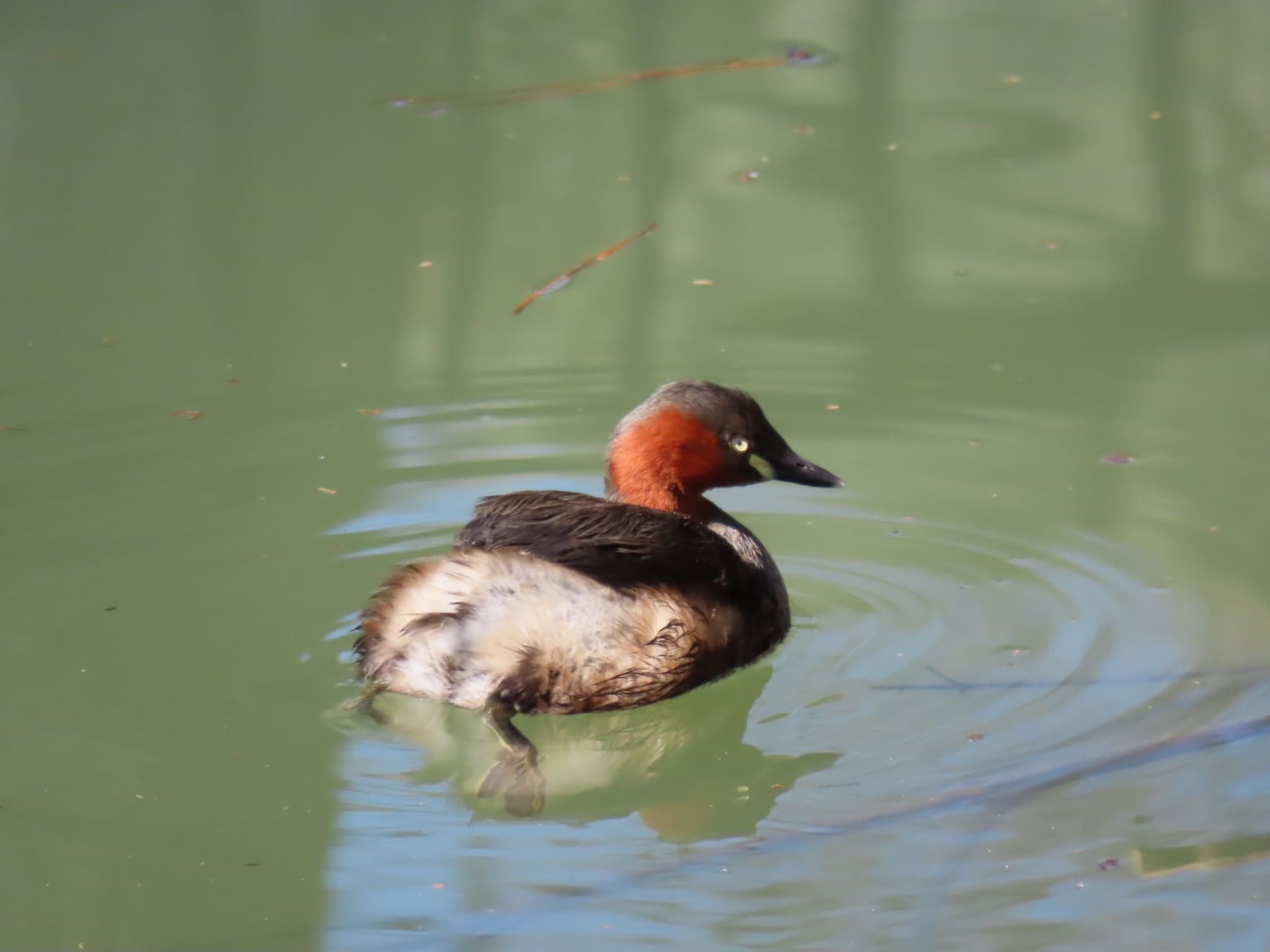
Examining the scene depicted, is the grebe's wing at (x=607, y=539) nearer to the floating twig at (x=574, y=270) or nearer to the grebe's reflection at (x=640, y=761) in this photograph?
the grebe's reflection at (x=640, y=761)

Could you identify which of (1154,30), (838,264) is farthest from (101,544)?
(1154,30)

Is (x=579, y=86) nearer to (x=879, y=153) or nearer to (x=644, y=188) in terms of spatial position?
(x=644, y=188)

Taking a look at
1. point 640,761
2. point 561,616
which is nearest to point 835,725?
point 640,761

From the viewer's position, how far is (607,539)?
3.94m

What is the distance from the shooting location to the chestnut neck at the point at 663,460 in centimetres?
441

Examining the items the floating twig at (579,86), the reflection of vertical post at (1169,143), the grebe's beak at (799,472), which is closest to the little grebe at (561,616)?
the grebe's beak at (799,472)

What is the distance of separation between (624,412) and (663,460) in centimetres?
98

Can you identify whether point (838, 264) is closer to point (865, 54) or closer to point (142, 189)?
point (865, 54)

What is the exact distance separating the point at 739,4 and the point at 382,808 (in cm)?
568

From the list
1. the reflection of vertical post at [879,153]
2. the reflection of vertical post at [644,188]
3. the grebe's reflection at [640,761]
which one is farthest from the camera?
the reflection of vertical post at [879,153]

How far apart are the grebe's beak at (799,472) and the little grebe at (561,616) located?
0.35 metres

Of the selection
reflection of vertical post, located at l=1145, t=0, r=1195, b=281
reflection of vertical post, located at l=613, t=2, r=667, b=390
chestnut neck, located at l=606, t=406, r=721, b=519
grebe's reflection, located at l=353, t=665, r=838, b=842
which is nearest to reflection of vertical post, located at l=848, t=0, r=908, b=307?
reflection of vertical post, located at l=613, t=2, r=667, b=390

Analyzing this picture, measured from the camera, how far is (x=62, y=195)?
7105 millimetres

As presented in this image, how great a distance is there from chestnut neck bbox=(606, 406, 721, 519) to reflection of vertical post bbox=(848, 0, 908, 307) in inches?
73.7
